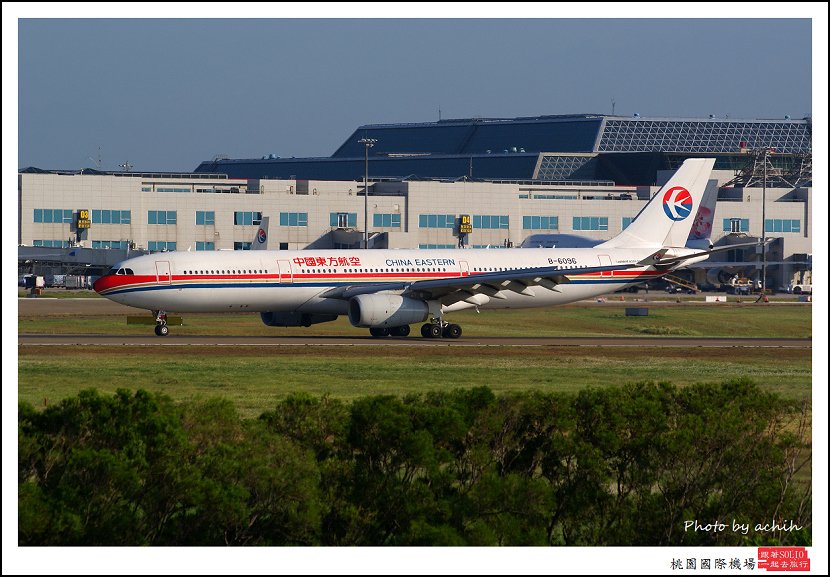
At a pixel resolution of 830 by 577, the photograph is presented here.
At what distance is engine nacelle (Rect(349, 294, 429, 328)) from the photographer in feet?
185

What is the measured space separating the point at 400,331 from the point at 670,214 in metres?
18.3

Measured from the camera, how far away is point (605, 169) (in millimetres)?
194375

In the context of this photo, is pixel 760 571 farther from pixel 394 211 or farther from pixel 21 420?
pixel 394 211

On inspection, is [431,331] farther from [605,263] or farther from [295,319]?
[605,263]

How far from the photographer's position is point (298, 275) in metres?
59.1

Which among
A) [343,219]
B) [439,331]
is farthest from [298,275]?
[343,219]

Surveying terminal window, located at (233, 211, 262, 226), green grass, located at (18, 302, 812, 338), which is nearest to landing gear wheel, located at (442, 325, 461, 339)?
green grass, located at (18, 302, 812, 338)

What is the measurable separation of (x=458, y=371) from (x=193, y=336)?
20213 millimetres

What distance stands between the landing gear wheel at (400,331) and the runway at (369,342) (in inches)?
16.5

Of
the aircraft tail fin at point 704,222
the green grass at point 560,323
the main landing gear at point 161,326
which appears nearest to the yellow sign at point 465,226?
the aircraft tail fin at point 704,222

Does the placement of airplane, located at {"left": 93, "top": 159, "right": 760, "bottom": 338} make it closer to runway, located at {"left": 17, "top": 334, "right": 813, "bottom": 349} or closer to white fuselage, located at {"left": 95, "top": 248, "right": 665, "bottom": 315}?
white fuselage, located at {"left": 95, "top": 248, "right": 665, "bottom": 315}

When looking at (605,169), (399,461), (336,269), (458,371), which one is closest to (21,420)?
(399,461)

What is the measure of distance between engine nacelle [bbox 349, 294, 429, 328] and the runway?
923mm

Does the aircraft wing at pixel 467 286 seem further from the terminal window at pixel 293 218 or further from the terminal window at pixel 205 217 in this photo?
the terminal window at pixel 293 218
